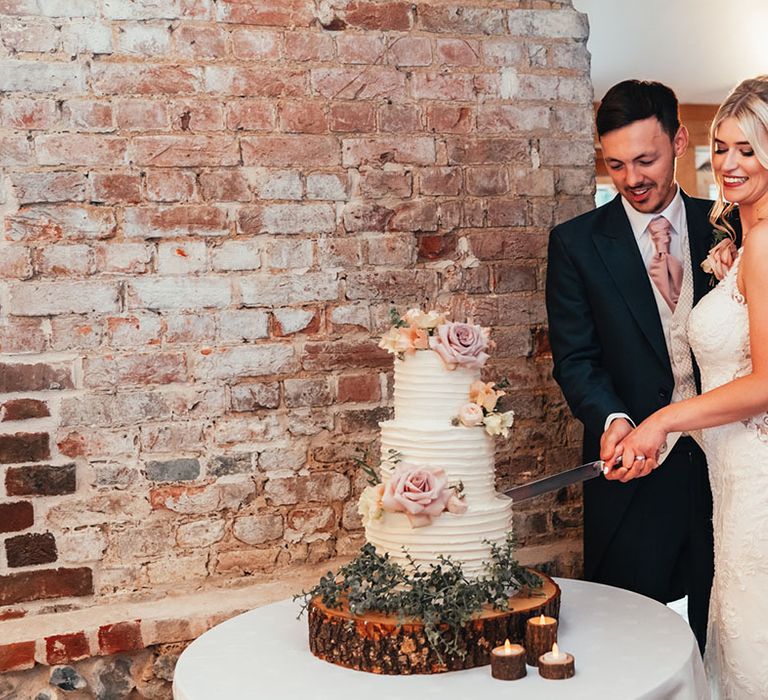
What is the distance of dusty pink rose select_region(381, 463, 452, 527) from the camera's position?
1.74 m

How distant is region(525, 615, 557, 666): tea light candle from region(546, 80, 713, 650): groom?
2.32 ft

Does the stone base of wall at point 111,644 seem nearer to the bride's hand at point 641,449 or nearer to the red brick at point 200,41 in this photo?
the bride's hand at point 641,449

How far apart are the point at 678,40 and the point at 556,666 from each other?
5039 millimetres

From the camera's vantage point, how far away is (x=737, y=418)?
199 cm

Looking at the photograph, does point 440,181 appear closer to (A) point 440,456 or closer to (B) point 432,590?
(A) point 440,456

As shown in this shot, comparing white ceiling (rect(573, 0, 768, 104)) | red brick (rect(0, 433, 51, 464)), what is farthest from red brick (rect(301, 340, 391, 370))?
white ceiling (rect(573, 0, 768, 104))

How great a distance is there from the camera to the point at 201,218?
7.83ft

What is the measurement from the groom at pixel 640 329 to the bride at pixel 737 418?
0.74ft

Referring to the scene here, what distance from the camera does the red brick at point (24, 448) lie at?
225 centimetres

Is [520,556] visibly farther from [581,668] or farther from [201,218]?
[201,218]

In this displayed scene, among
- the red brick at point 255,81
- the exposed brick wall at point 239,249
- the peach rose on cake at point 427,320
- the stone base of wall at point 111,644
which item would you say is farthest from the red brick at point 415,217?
the stone base of wall at point 111,644

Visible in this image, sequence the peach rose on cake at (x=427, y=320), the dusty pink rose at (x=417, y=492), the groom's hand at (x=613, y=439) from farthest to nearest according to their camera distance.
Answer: the groom's hand at (x=613, y=439) < the peach rose on cake at (x=427, y=320) < the dusty pink rose at (x=417, y=492)

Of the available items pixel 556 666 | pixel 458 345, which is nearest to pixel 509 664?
pixel 556 666

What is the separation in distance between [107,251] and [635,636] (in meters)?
1.41
